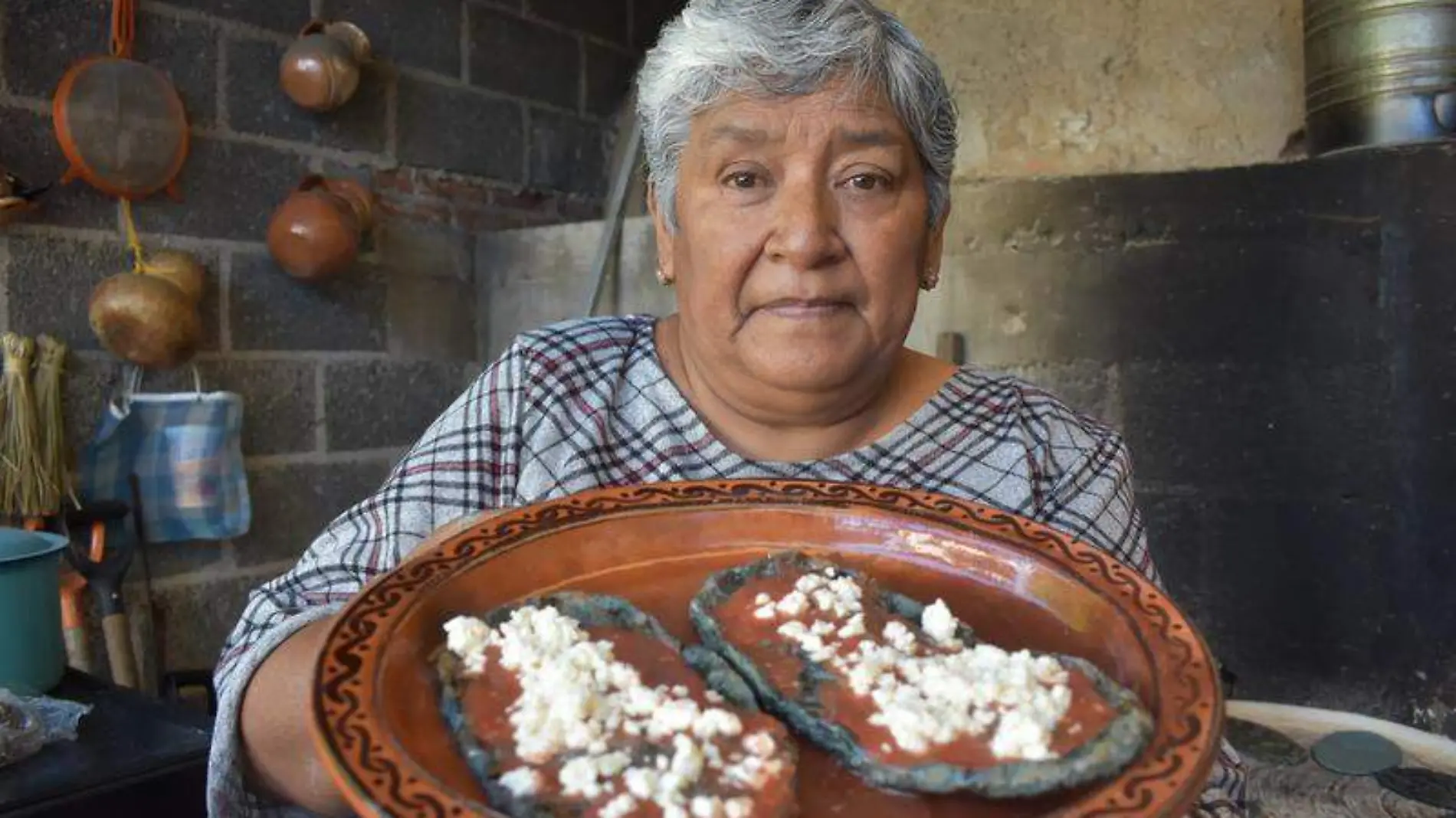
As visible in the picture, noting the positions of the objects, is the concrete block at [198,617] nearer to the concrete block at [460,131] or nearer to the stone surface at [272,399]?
the stone surface at [272,399]

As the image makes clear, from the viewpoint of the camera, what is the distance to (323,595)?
3.52 feet

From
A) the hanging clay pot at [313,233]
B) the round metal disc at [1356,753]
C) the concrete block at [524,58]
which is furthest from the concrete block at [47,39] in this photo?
the round metal disc at [1356,753]

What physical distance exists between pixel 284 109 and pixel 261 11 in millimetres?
217

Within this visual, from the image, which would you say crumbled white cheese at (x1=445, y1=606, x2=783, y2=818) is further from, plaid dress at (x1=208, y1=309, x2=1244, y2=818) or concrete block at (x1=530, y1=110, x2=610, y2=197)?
concrete block at (x1=530, y1=110, x2=610, y2=197)

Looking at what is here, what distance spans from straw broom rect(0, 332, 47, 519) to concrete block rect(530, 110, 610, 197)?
4.94ft

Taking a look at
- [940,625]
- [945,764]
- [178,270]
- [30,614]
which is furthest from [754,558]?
[178,270]

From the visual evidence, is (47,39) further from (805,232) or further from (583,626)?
(583,626)

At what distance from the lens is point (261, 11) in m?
2.50

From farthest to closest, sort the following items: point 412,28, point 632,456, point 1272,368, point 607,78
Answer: point 607,78 → point 412,28 → point 1272,368 → point 632,456

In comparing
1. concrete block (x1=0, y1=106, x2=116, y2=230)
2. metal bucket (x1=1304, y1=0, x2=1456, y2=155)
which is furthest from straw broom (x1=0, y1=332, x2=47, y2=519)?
metal bucket (x1=1304, y1=0, x2=1456, y2=155)

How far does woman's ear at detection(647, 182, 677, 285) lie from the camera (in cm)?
125

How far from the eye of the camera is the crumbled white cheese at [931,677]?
0.64 meters

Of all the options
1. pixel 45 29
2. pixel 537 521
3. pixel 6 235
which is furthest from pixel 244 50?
pixel 537 521

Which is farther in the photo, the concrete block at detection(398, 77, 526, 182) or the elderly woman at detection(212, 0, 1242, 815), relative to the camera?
the concrete block at detection(398, 77, 526, 182)
